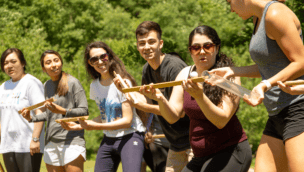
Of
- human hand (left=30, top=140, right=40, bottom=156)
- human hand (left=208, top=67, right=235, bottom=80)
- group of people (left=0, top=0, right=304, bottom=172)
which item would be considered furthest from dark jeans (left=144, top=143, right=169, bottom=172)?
human hand (left=208, top=67, right=235, bottom=80)

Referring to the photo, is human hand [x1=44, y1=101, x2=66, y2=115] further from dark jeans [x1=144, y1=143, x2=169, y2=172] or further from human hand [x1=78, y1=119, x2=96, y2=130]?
dark jeans [x1=144, y1=143, x2=169, y2=172]

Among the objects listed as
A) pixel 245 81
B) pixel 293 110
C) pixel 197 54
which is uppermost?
pixel 197 54

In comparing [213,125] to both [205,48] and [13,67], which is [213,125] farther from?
[13,67]

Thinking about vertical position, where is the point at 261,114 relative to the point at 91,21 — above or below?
below

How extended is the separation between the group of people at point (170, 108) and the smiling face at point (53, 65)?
12 millimetres

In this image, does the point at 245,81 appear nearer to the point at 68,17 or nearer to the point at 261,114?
the point at 261,114

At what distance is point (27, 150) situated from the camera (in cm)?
454

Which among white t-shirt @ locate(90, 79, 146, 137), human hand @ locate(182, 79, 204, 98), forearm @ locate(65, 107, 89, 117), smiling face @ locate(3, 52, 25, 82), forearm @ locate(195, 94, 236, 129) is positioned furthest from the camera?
smiling face @ locate(3, 52, 25, 82)

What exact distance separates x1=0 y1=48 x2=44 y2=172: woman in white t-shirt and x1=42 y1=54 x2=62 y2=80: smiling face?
35cm

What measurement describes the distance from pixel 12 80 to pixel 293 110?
12.0 feet

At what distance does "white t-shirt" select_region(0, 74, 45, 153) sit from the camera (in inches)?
179

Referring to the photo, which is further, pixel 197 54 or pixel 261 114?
pixel 261 114

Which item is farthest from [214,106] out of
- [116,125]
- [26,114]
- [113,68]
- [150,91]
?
[26,114]

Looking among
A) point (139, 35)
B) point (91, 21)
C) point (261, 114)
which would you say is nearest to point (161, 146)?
point (139, 35)
